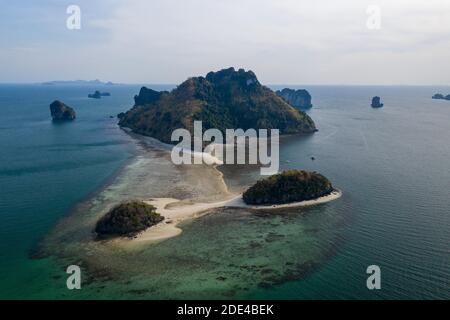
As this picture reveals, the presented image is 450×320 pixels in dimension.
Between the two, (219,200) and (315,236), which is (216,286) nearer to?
(315,236)

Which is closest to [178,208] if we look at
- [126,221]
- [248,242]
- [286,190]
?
[126,221]

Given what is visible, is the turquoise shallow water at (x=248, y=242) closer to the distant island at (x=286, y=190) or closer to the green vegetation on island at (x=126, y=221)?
the green vegetation on island at (x=126, y=221)

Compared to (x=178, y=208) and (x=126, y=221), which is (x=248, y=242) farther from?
(x=126, y=221)

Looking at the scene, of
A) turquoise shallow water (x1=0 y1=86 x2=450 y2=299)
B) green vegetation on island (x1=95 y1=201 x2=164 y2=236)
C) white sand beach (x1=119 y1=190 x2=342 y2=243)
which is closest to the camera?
turquoise shallow water (x1=0 y1=86 x2=450 y2=299)

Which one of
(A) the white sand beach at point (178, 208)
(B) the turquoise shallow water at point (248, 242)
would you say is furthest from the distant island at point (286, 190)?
(B) the turquoise shallow water at point (248, 242)

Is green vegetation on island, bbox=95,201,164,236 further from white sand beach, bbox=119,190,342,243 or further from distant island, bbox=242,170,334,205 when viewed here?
distant island, bbox=242,170,334,205

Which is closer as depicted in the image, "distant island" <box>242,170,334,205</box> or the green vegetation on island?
the green vegetation on island

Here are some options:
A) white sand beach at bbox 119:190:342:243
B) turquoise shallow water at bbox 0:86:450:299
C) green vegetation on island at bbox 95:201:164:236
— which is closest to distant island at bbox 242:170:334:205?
white sand beach at bbox 119:190:342:243
